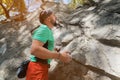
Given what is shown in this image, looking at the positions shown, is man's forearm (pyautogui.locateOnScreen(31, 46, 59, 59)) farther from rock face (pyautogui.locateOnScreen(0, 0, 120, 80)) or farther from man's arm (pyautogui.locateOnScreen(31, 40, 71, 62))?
rock face (pyautogui.locateOnScreen(0, 0, 120, 80))

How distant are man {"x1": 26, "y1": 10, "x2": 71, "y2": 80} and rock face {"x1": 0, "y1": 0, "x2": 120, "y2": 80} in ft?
2.46

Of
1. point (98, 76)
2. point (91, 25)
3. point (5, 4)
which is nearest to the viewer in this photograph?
point (98, 76)

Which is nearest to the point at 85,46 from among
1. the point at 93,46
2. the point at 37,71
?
the point at 93,46

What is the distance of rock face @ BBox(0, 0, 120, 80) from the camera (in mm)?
3926

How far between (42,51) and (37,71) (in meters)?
0.33

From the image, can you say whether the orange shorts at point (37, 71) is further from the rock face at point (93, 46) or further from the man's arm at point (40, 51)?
the rock face at point (93, 46)

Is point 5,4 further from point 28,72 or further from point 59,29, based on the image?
point 28,72

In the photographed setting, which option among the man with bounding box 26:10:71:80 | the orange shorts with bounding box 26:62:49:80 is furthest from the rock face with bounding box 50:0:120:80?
the orange shorts with bounding box 26:62:49:80

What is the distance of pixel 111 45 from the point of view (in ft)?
13.4

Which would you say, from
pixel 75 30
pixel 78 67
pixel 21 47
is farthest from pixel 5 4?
pixel 78 67

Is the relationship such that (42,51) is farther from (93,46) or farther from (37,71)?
(93,46)

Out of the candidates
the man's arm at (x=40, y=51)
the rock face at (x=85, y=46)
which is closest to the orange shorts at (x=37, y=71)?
the man's arm at (x=40, y=51)

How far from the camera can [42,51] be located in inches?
121

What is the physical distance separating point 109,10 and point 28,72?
2225mm
